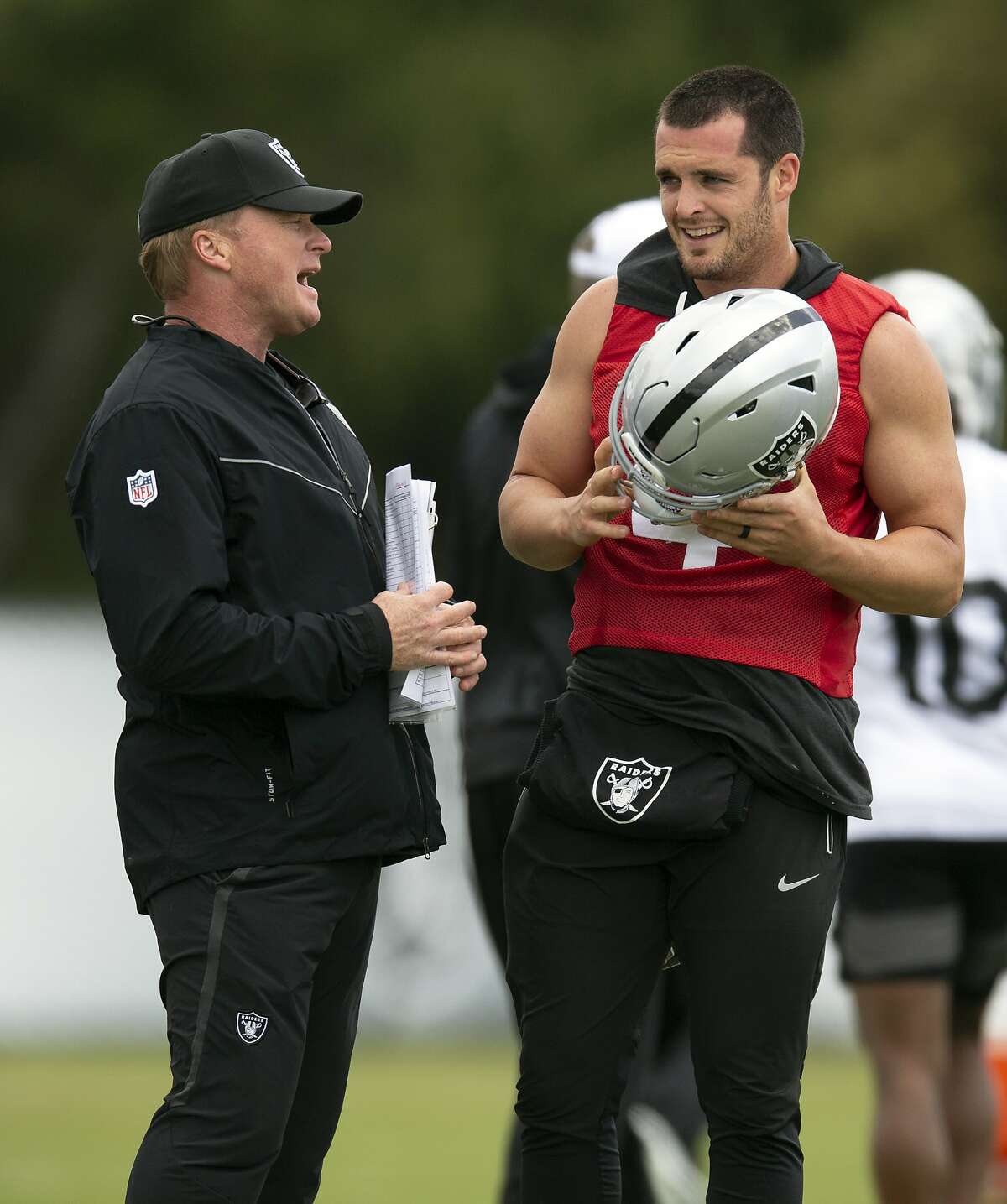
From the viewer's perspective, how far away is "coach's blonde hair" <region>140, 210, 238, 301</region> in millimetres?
3996

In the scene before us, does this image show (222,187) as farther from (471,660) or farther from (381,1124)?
(381,1124)

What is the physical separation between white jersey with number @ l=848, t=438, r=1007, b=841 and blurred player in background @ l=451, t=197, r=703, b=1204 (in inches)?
28.9

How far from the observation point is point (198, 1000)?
3793mm

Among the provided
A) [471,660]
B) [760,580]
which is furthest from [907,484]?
[471,660]

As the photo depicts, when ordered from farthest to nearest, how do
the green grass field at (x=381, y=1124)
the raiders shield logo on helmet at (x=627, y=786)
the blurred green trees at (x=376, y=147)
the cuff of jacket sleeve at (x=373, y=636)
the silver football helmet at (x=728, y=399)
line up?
the blurred green trees at (x=376, y=147) < the green grass field at (x=381, y=1124) < the cuff of jacket sleeve at (x=373, y=636) < the raiders shield logo on helmet at (x=627, y=786) < the silver football helmet at (x=728, y=399)

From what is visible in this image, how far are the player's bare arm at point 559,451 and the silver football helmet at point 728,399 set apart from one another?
0.93 feet

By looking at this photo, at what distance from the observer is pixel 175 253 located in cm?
403

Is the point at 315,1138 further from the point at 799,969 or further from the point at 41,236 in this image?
the point at 41,236

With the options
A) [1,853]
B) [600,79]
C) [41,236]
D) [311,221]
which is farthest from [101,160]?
[311,221]

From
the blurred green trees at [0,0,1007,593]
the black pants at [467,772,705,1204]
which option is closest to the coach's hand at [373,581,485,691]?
the black pants at [467,772,705,1204]

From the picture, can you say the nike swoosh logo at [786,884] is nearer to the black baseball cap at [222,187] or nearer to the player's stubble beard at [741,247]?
the player's stubble beard at [741,247]

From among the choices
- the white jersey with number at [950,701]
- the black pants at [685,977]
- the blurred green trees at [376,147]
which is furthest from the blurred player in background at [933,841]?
the blurred green trees at [376,147]

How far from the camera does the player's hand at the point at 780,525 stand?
3551 mm

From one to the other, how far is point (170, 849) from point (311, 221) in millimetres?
1186
